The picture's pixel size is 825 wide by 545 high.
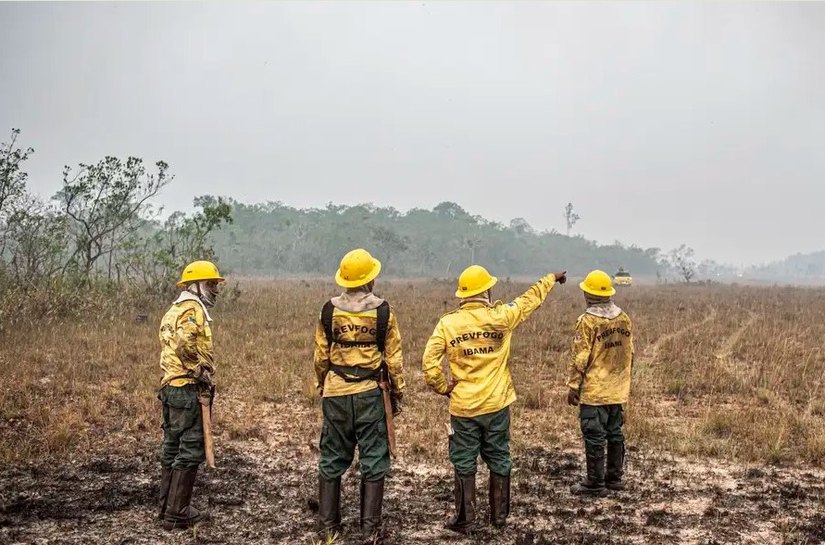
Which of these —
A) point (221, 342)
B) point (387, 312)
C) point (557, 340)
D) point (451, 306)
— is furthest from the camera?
point (451, 306)

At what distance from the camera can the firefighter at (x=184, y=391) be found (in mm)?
4516

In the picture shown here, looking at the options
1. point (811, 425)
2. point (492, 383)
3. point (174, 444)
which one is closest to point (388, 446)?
point (492, 383)

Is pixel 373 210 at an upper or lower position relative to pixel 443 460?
upper

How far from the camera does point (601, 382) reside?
5.30 meters

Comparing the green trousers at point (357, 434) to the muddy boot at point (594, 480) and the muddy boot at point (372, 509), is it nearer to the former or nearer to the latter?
the muddy boot at point (372, 509)

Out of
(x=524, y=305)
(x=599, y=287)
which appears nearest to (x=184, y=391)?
(x=524, y=305)

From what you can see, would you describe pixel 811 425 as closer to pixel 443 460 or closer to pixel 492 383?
pixel 443 460

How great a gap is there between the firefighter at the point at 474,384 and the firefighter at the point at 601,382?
42.6 inches

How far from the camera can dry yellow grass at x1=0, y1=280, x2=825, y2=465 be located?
6.72 meters

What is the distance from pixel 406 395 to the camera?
8.91 m

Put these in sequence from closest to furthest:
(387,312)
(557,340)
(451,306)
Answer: (387,312) → (557,340) → (451,306)

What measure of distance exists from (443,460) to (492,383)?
2043 mm

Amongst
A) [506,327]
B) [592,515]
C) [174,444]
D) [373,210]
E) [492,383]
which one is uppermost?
[373,210]

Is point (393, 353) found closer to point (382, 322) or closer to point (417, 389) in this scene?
point (382, 322)
